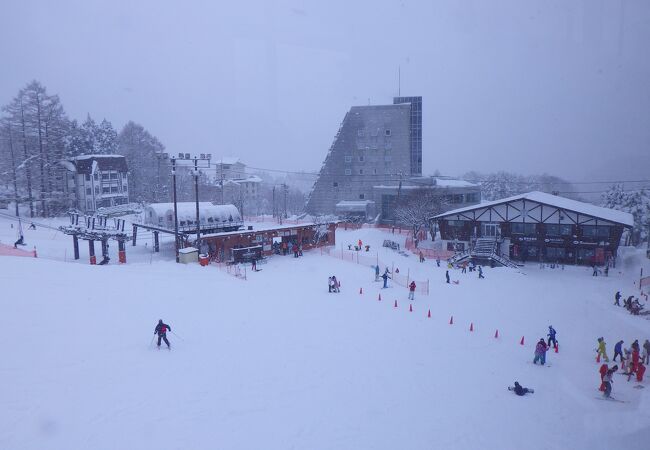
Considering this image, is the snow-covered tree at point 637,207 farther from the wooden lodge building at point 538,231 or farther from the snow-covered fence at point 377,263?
the snow-covered fence at point 377,263

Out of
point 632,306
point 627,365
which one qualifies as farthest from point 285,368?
point 632,306

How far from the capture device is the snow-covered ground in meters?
9.97

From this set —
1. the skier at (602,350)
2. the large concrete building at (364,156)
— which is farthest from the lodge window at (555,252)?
the large concrete building at (364,156)

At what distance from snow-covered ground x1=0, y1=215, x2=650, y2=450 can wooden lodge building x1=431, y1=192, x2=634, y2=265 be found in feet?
49.8

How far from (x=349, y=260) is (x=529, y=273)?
14664mm

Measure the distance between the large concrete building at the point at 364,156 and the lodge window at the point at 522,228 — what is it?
30.1 m

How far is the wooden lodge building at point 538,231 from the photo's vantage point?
3650 centimetres

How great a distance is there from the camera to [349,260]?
3322 centimetres

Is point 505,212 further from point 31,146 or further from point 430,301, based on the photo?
point 31,146

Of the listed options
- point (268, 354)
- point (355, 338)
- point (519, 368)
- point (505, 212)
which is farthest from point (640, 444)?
point (505, 212)

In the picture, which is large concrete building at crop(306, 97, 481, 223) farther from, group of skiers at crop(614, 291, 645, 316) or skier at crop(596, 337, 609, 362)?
skier at crop(596, 337, 609, 362)

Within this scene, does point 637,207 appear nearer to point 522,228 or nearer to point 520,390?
point 522,228

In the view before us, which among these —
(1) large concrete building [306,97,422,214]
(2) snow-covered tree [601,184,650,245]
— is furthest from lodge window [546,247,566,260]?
(1) large concrete building [306,97,422,214]

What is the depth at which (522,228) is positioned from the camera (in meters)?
39.5
